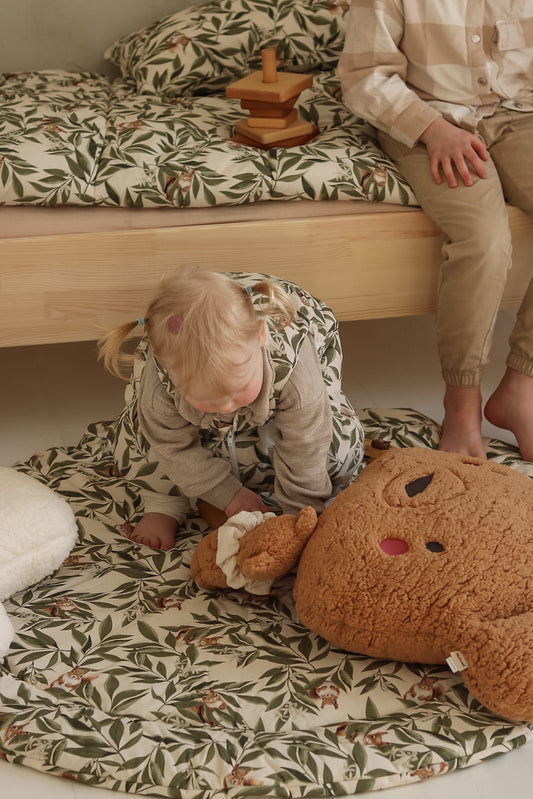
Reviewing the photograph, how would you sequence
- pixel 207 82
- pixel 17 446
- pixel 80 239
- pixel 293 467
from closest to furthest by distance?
1. pixel 293 467
2. pixel 80 239
3. pixel 17 446
4. pixel 207 82

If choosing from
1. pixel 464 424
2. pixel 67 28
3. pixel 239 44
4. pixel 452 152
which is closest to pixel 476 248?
pixel 452 152

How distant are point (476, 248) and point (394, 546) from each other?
54 centimetres

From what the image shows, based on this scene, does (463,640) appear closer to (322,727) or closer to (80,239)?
(322,727)

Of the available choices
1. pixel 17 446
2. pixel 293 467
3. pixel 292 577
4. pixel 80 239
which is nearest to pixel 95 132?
pixel 80 239

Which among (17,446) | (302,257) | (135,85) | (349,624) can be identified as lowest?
(17,446)

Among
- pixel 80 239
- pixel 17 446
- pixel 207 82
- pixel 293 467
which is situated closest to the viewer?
pixel 293 467

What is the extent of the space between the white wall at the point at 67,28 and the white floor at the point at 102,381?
68cm

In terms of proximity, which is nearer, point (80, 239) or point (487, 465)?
point (487, 465)

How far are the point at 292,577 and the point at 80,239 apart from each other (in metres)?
0.60

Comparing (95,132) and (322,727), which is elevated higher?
(95,132)

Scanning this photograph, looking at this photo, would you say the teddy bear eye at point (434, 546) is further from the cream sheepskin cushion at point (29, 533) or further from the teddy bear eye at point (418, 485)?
the cream sheepskin cushion at point (29, 533)

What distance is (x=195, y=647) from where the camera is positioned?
1.11 meters

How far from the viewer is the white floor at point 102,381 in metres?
1.64

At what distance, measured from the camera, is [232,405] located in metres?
1.10
